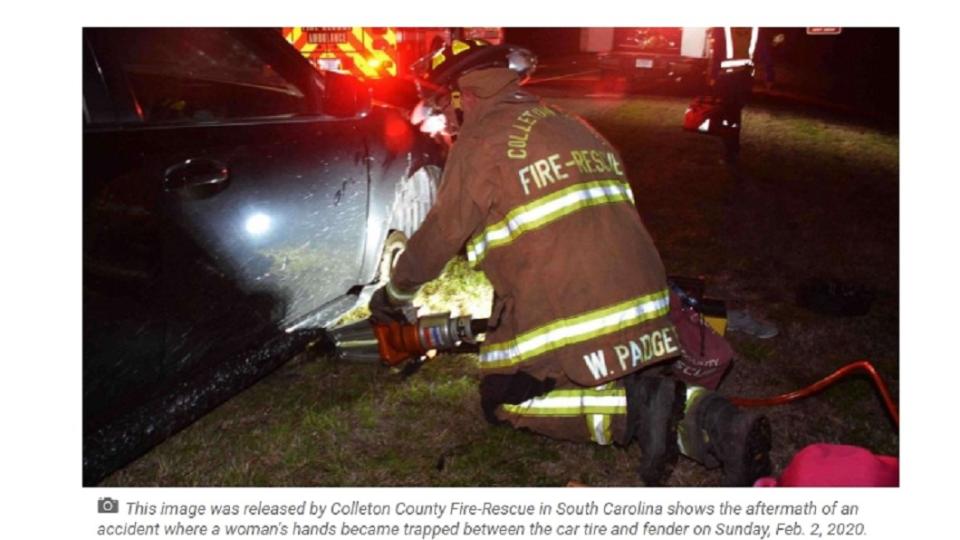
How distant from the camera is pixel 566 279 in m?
1.97

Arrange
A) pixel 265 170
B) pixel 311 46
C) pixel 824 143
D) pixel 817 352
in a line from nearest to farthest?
pixel 265 170, pixel 817 352, pixel 311 46, pixel 824 143

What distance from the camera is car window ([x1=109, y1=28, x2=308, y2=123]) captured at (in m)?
2.31

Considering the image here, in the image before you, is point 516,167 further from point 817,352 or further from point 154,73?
point 817,352

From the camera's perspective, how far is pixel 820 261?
4484 mm

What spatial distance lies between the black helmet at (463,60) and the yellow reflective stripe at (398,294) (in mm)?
727

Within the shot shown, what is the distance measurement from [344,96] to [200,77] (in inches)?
31.2

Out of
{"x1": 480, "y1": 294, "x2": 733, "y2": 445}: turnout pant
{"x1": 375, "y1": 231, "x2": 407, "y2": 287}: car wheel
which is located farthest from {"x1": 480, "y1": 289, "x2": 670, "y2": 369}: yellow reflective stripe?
{"x1": 375, "y1": 231, "x2": 407, "y2": 287}: car wheel

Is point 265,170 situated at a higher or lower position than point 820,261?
higher

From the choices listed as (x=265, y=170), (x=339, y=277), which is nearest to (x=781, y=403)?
(x=339, y=277)

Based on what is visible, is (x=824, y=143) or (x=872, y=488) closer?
(x=872, y=488)

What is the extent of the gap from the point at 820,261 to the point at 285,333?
3.62 metres

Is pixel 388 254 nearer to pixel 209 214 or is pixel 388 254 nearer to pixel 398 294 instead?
pixel 398 294

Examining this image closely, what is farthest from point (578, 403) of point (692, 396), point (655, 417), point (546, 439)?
point (546, 439)

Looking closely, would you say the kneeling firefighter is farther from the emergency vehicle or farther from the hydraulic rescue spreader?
the emergency vehicle
